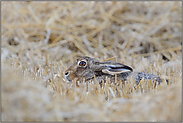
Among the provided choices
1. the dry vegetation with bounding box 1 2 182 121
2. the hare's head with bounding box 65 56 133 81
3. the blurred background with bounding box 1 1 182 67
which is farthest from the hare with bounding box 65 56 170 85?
the blurred background with bounding box 1 1 182 67

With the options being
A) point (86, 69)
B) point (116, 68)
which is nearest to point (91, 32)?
point (86, 69)

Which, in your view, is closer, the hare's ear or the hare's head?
the hare's ear

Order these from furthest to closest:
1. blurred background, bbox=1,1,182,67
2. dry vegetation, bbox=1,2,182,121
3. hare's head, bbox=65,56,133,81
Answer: blurred background, bbox=1,1,182,67 → dry vegetation, bbox=1,2,182,121 → hare's head, bbox=65,56,133,81

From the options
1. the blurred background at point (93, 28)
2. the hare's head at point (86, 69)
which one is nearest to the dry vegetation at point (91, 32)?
the blurred background at point (93, 28)

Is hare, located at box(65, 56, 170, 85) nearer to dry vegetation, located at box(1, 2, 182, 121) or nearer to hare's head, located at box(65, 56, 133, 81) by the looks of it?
hare's head, located at box(65, 56, 133, 81)

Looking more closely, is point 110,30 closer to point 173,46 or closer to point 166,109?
point 173,46

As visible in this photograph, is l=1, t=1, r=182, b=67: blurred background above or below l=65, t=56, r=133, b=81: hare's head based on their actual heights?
above

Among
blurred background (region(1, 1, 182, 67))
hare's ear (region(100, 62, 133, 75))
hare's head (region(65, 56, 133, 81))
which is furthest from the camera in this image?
blurred background (region(1, 1, 182, 67))

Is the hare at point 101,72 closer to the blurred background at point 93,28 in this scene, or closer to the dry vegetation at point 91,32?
the dry vegetation at point 91,32
